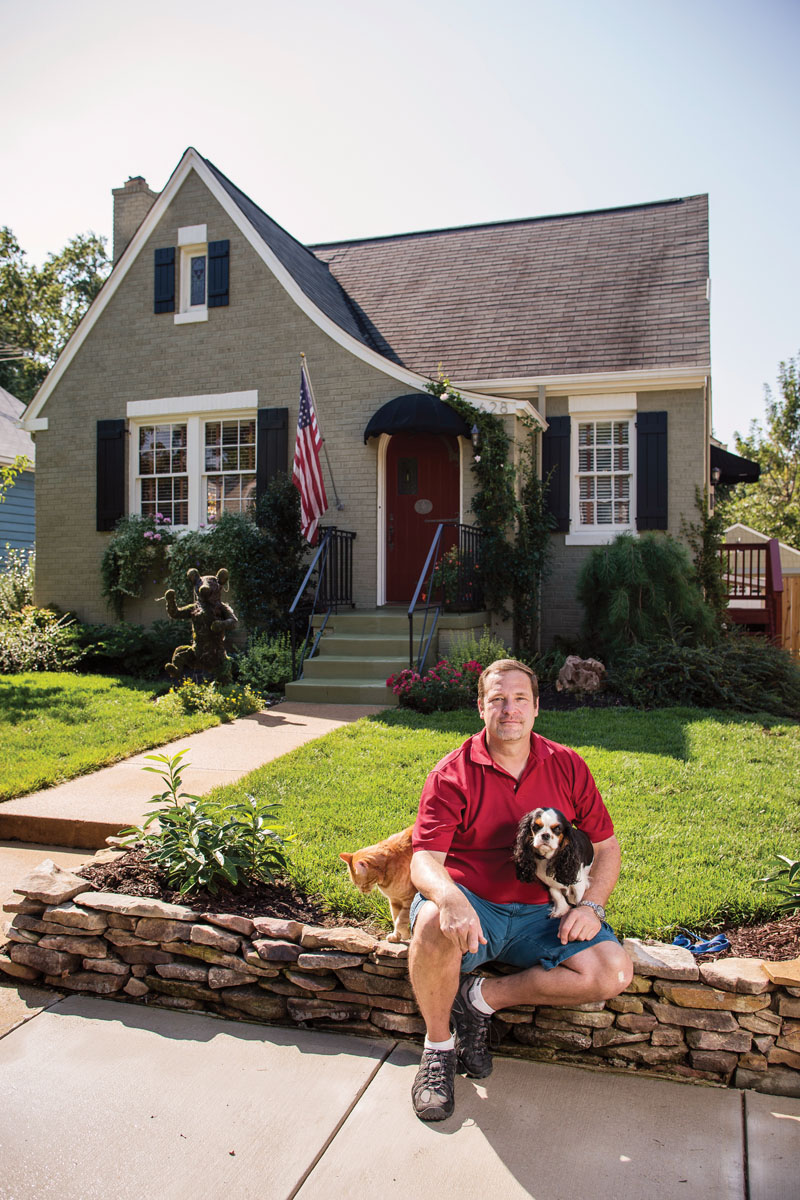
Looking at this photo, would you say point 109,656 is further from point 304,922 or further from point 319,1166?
point 319,1166

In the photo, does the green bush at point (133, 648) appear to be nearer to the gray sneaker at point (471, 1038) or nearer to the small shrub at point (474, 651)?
the small shrub at point (474, 651)

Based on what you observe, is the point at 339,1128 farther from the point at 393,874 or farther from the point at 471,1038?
the point at 393,874

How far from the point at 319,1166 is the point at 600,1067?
0.98m

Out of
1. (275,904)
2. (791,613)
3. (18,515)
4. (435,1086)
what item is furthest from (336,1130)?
(18,515)

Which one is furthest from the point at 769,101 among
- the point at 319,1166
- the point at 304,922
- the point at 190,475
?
the point at 190,475

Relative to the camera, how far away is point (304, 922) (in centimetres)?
330

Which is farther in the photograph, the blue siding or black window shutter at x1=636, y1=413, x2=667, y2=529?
the blue siding

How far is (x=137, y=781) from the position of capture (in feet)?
17.5

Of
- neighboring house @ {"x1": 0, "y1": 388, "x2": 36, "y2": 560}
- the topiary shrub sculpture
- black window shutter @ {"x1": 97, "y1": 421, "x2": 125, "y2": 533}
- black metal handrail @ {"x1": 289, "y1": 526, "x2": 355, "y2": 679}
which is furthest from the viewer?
neighboring house @ {"x1": 0, "y1": 388, "x2": 36, "y2": 560}

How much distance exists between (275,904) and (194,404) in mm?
9159

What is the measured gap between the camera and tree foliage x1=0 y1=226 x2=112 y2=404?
28.8 meters

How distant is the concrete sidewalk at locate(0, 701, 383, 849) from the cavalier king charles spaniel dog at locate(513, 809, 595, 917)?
2.51m

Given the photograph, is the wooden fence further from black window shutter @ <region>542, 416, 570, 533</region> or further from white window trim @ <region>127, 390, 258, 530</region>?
white window trim @ <region>127, 390, 258, 530</region>

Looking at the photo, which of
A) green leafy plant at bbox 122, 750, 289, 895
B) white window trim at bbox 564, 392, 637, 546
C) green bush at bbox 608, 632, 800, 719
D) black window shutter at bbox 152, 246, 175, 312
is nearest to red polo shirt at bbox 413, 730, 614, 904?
green leafy plant at bbox 122, 750, 289, 895
